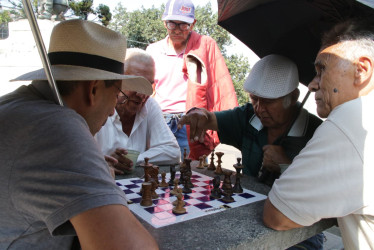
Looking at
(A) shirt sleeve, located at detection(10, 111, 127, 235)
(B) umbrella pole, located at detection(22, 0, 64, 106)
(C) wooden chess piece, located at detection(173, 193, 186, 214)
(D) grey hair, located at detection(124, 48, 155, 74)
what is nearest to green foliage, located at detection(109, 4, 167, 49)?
(D) grey hair, located at detection(124, 48, 155, 74)

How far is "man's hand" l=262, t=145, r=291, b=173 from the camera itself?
195cm

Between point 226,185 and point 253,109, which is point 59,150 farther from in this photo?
point 253,109

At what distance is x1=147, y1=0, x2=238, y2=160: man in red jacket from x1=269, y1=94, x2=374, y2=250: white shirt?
2.16 m

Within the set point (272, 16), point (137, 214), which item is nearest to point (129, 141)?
point (137, 214)

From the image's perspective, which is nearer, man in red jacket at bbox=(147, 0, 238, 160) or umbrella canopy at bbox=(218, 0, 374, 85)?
umbrella canopy at bbox=(218, 0, 374, 85)

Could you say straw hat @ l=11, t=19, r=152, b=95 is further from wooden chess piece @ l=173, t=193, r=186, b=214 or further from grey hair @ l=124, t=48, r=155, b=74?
grey hair @ l=124, t=48, r=155, b=74

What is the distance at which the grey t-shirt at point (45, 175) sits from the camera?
853 mm

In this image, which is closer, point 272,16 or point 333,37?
point 333,37

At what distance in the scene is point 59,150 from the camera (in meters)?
0.88

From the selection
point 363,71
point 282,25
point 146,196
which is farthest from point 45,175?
point 282,25

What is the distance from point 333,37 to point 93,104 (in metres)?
1.27

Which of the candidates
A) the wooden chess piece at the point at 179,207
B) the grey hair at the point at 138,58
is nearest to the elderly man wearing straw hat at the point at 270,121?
the grey hair at the point at 138,58

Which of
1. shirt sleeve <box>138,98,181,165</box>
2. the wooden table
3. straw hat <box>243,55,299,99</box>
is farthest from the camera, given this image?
shirt sleeve <box>138,98,181,165</box>

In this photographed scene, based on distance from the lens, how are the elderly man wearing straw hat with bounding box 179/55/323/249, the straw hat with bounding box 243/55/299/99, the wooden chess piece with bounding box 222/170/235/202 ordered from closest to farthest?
1. the wooden chess piece with bounding box 222/170/235/202
2. the elderly man wearing straw hat with bounding box 179/55/323/249
3. the straw hat with bounding box 243/55/299/99
